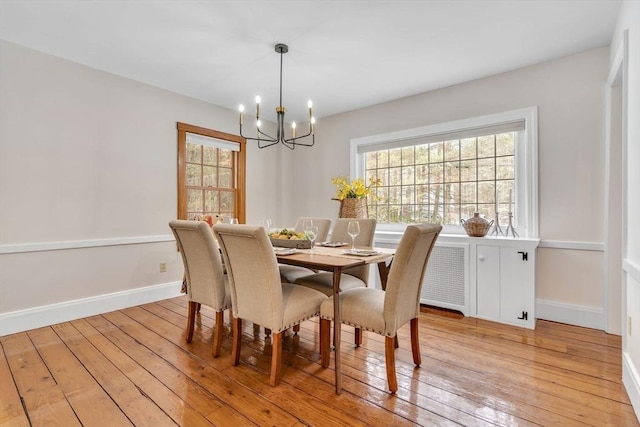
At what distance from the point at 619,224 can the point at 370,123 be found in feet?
8.95

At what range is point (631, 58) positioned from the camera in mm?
1924

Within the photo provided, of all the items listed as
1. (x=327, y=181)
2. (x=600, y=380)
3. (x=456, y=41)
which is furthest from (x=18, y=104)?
(x=600, y=380)

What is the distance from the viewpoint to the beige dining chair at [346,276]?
8.41ft

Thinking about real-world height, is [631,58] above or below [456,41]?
below

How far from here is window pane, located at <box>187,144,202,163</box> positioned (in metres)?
4.04

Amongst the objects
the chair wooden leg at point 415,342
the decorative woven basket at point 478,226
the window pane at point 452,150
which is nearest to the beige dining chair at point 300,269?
the chair wooden leg at point 415,342

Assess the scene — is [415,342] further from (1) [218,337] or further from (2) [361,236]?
(1) [218,337]

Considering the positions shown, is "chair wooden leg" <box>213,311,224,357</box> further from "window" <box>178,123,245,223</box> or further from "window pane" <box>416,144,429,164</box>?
"window pane" <box>416,144,429,164</box>

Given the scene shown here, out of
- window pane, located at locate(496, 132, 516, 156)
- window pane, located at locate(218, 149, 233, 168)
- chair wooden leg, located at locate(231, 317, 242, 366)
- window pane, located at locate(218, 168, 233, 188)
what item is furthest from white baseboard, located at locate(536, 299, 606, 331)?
window pane, located at locate(218, 149, 233, 168)

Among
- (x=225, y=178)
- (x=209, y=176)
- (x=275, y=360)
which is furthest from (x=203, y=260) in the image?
(x=225, y=178)

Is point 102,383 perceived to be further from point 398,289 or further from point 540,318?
point 540,318

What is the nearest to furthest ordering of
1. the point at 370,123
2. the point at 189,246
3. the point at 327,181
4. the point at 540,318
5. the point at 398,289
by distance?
1. the point at 398,289
2. the point at 189,246
3. the point at 540,318
4. the point at 370,123
5. the point at 327,181

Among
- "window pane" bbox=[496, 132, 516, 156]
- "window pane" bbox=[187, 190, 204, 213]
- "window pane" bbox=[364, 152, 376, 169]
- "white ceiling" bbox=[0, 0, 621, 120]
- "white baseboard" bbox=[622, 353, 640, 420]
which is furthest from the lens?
"window pane" bbox=[364, 152, 376, 169]

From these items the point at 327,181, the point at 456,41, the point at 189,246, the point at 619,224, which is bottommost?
the point at 189,246
